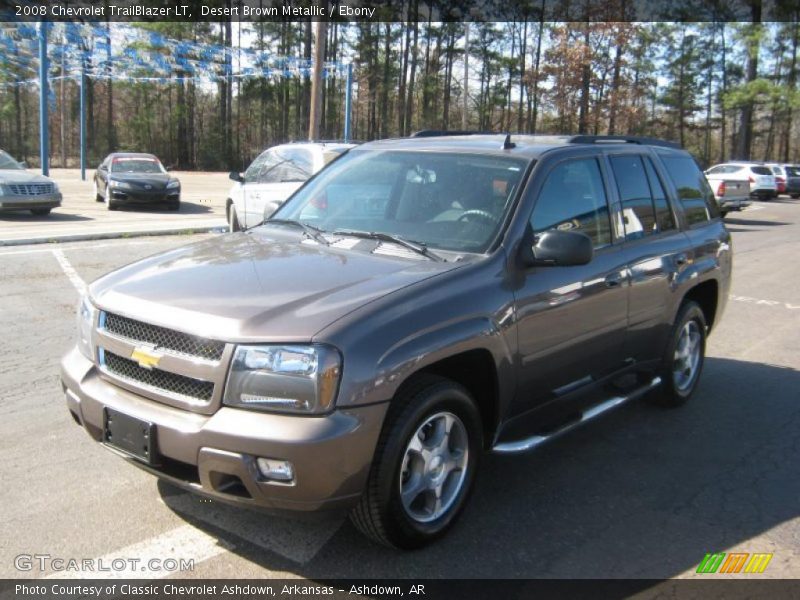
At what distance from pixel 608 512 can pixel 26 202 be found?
15.7m

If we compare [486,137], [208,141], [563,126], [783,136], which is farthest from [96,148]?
[783,136]

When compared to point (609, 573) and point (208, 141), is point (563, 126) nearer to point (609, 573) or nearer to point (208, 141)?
point (208, 141)

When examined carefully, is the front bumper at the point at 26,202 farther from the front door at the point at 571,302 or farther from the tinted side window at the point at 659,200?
the front door at the point at 571,302

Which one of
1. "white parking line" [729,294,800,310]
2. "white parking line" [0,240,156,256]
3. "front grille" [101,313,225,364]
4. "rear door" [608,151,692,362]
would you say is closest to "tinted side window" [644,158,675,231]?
"rear door" [608,151,692,362]

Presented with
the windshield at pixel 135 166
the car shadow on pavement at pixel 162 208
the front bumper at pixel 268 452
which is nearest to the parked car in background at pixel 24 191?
the car shadow on pavement at pixel 162 208

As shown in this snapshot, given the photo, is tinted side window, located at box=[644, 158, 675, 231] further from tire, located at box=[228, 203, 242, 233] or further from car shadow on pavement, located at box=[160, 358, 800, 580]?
tire, located at box=[228, 203, 242, 233]

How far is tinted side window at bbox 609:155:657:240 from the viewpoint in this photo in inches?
183

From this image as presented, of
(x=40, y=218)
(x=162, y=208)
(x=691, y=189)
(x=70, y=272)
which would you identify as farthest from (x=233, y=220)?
(x=691, y=189)

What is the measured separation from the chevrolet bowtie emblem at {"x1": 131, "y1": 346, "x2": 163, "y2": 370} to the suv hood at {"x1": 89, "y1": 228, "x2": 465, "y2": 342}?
0.13 metres

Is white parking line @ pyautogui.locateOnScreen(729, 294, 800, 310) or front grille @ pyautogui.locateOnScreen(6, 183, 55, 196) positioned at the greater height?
front grille @ pyautogui.locateOnScreen(6, 183, 55, 196)

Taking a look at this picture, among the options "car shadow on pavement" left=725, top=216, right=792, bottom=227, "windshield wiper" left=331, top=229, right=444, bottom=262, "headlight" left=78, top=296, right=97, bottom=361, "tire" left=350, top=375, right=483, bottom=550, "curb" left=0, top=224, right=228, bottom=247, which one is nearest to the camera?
"tire" left=350, top=375, right=483, bottom=550

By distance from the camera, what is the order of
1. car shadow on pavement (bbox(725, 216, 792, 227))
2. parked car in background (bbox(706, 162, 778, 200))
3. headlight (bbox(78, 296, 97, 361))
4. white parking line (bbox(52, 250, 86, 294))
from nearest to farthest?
headlight (bbox(78, 296, 97, 361)) < white parking line (bbox(52, 250, 86, 294)) < car shadow on pavement (bbox(725, 216, 792, 227)) < parked car in background (bbox(706, 162, 778, 200))

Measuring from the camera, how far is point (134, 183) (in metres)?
19.3

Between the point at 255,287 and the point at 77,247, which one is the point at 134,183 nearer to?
the point at 77,247
